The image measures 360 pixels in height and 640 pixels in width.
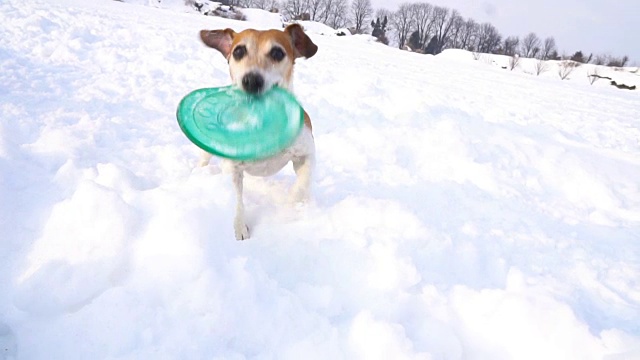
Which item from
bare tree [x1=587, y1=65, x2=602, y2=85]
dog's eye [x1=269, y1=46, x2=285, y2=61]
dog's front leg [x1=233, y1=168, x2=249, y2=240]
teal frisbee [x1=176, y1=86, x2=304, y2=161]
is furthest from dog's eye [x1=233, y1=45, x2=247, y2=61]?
bare tree [x1=587, y1=65, x2=602, y2=85]

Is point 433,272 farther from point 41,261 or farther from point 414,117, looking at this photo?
Answer: point 414,117

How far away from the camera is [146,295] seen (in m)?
1.92

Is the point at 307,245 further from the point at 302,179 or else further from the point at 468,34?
the point at 468,34

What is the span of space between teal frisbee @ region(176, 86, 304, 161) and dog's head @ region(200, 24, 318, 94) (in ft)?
0.31

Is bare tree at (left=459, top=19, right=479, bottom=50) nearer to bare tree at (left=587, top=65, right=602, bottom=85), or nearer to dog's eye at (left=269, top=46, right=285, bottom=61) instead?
bare tree at (left=587, top=65, right=602, bottom=85)

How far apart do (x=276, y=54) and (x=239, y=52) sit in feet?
0.96

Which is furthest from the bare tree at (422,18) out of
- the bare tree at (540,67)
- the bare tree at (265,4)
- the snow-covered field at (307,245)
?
the snow-covered field at (307,245)

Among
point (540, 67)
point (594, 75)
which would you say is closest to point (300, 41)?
point (594, 75)

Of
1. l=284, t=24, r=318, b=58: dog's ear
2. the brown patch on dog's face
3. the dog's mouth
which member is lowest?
the dog's mouth

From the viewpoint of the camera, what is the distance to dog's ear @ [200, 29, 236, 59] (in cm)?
372

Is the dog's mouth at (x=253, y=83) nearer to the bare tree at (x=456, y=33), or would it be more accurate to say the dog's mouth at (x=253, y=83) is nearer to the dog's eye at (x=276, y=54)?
the dog's eye at (x=276, y=54)

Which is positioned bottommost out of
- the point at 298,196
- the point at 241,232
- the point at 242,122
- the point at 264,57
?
the point at 241,232

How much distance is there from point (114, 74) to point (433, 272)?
5.67 meters

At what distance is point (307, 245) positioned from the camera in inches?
98.3
